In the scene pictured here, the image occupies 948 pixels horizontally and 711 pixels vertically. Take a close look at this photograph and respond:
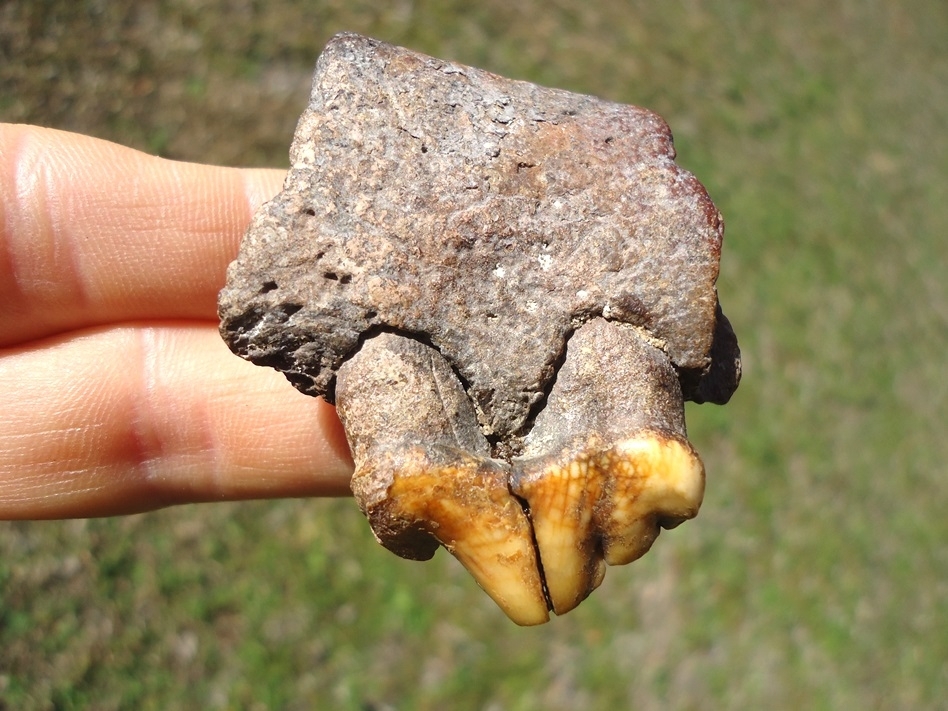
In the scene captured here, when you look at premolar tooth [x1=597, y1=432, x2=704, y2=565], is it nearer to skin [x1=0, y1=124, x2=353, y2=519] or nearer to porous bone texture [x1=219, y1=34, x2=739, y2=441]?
porous bone texture [x1=219, y1=34, x2=739, y2=441]

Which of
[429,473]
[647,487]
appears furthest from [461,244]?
[647,487]

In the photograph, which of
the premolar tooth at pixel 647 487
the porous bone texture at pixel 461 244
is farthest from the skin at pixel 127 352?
the premolar tooth at pixel 647 487

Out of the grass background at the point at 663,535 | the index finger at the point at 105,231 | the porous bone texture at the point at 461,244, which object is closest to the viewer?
the porous bone texture at the point at 461,244

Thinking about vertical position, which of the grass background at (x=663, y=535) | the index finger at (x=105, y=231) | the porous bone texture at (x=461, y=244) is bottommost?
the grass background at (x=663, y=535)

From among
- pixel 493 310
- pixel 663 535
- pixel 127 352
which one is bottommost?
pixel 663 535

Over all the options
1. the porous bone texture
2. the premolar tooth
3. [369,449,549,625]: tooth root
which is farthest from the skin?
the premolar tooth

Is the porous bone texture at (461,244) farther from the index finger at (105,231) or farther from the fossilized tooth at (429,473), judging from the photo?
the index finger at (105,231)

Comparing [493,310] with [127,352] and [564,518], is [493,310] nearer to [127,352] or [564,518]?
[564,518]
